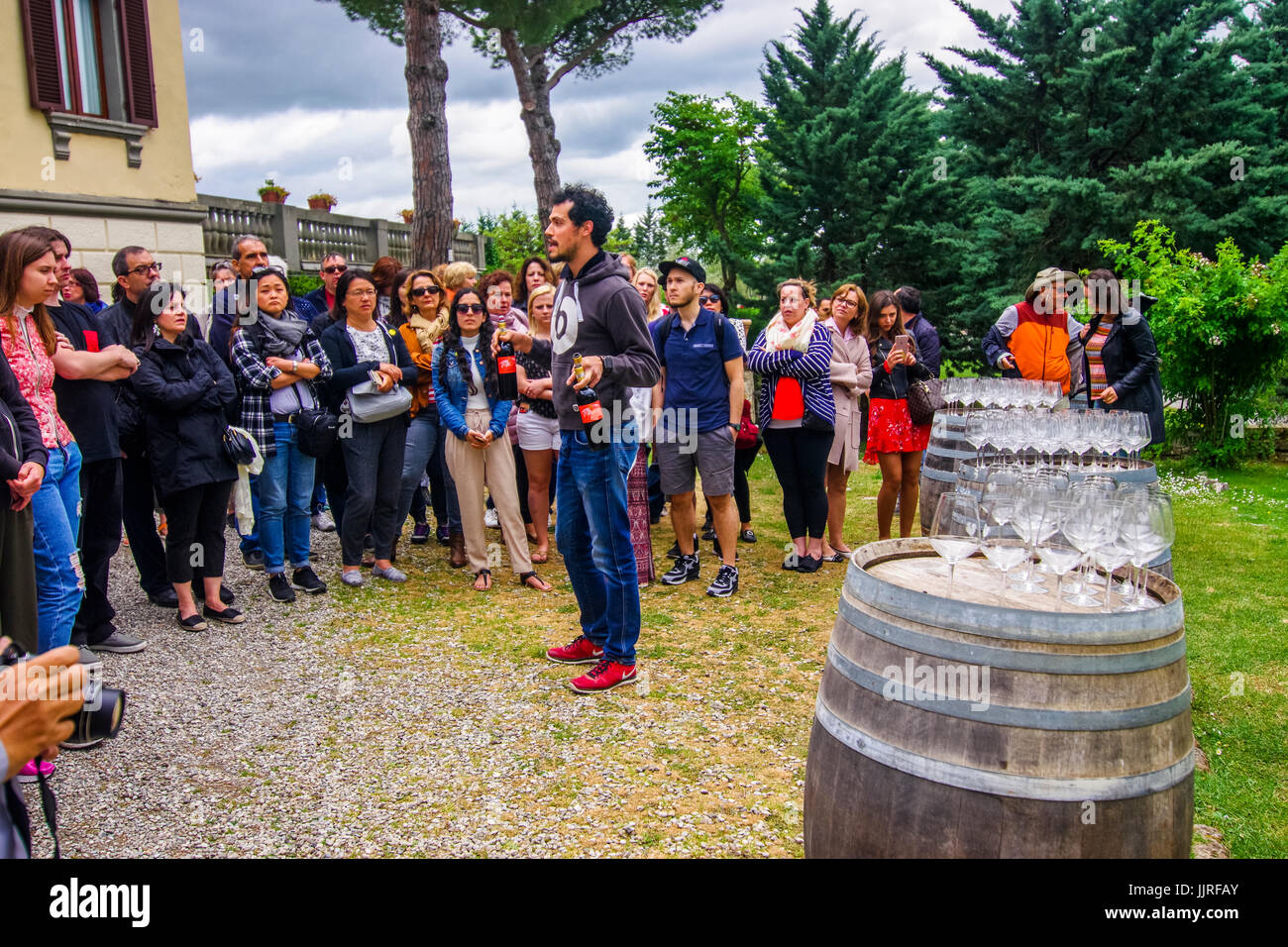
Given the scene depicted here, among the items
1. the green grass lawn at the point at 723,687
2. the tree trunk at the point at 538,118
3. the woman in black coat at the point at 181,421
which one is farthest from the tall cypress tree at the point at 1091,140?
the woman in black coat at the point at 181,421

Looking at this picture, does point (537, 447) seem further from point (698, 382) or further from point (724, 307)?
point (724, 307)

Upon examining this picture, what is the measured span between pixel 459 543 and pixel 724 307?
2.77 metres

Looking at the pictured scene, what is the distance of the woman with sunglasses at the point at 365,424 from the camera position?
5875 millimetres

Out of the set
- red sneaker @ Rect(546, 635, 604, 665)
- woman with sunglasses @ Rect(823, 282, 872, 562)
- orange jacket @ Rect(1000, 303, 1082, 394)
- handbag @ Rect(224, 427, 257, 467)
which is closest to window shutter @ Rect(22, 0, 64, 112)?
handbag @ Rect(224, 427, 257, 467)

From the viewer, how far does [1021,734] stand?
1.90 meters

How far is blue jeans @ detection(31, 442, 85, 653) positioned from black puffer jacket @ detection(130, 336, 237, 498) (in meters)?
0.98

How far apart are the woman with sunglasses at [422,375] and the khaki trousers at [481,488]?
455 mm

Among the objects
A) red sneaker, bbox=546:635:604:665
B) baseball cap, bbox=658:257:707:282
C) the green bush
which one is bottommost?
red sneaker, bbox=546:635:604:665

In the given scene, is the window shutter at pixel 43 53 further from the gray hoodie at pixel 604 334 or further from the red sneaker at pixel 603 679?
the red sneaker at pixel 603 679

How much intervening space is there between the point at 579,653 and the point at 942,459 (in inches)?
91.6

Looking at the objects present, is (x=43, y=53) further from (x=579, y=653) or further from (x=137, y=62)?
(x=579, y=653)

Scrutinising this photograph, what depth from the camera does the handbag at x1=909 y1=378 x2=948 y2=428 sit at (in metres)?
6.37

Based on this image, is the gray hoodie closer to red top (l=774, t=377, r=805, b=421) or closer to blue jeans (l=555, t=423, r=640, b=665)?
blue jeans (l=555, t=423, r=640, b=665)

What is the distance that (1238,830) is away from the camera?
121 inches
